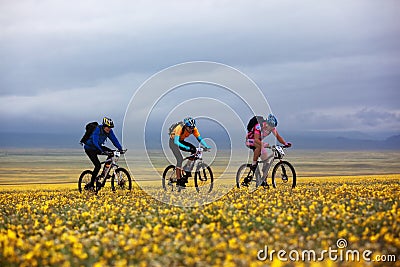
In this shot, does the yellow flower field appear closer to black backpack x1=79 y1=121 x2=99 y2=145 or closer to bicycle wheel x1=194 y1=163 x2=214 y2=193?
bicycle wheel x1=194 y1=163 x2=214 y2=193

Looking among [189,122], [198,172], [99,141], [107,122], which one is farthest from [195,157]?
[99,141]

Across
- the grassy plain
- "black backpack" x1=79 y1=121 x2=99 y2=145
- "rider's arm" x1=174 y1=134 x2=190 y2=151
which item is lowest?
the grassy plain

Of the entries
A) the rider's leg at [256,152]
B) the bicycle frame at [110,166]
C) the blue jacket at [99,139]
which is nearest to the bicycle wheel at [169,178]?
the bicycle frame at [110,166]

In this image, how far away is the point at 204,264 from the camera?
7699 millimetres

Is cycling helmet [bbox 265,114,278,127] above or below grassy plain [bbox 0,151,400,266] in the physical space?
above

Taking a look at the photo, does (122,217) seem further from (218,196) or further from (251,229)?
(218,196)

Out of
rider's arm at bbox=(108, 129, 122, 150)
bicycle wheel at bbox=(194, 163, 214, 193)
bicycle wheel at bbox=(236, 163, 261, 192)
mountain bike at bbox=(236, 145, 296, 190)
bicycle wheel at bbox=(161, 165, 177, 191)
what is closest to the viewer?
mountain bike at bbox=(236, 145, 296, 190)

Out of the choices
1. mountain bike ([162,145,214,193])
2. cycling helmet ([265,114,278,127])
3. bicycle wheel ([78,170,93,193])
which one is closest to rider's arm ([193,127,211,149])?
mountain bike ([162,145,214,193])

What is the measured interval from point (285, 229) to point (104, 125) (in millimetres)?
10305

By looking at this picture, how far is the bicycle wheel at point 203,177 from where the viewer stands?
18.4m

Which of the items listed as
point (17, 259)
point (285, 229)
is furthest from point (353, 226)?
point (17, 259)

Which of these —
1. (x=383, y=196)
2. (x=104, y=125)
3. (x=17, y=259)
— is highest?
(x=104, y=125)

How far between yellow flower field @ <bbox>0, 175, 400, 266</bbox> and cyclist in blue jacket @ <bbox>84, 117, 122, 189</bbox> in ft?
14.5

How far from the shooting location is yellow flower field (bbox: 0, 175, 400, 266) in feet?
26.8
